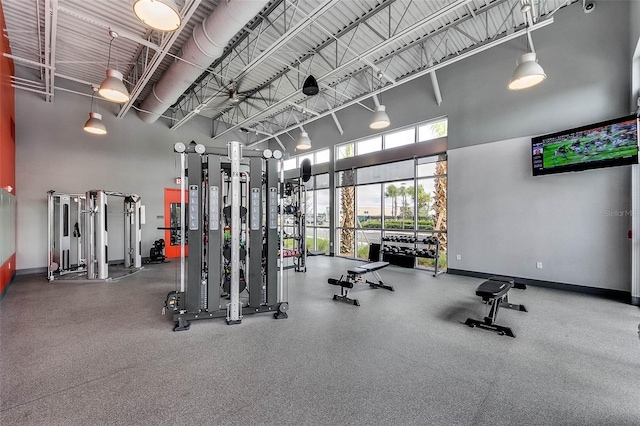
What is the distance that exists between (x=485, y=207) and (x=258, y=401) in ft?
19.9

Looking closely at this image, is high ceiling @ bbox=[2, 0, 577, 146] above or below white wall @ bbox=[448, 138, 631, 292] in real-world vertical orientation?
above

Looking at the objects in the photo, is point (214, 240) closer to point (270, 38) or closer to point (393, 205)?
point (270, 38)

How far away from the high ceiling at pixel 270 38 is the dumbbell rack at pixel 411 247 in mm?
3729

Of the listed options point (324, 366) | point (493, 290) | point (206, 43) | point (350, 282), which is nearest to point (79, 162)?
point (206, 43)

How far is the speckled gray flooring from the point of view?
1952 millimetres

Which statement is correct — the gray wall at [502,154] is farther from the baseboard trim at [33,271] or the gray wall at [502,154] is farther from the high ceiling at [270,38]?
the high ceiling at [270,38]

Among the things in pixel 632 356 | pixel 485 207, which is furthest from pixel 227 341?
pixel 485 207

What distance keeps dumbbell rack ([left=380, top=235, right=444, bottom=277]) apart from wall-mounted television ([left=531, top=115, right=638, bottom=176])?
2.65m

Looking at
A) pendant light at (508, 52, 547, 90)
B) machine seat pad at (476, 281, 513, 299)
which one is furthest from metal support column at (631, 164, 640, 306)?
pendant light at (508, 52, 547, 90)

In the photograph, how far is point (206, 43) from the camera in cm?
433

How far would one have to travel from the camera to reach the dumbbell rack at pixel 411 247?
6680 millimetres

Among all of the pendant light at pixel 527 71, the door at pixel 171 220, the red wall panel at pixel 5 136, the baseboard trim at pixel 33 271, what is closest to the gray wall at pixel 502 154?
the baseboard trim at pixel 33 271

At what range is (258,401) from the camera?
6.73 ft

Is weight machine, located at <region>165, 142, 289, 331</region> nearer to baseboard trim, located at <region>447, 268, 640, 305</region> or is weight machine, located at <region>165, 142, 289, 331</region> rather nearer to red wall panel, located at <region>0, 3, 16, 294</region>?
red wall panel, located at <region>0, 3, 16, 294</region>
